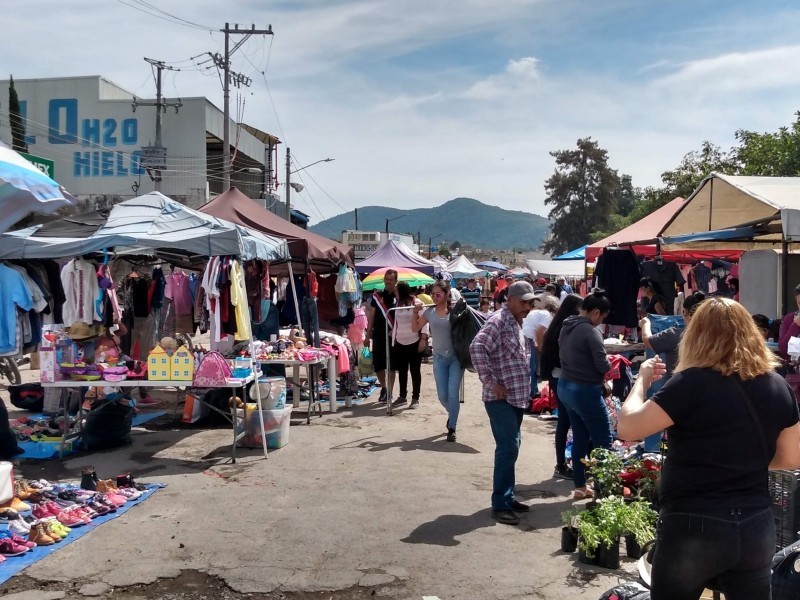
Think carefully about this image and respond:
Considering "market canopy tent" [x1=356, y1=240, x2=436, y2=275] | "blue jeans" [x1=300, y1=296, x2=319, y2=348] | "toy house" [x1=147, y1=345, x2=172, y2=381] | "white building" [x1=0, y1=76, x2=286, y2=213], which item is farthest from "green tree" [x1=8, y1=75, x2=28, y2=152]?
"toy house" [x1=147, y1=345, x2=172, y2=381]

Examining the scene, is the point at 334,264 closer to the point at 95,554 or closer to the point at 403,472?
the point at 403,472

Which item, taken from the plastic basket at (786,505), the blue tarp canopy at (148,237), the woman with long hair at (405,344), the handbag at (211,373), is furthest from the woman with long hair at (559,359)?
the woman with long hair at (405,344)

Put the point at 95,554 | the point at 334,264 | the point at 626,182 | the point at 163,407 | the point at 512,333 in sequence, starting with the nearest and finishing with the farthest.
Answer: the point at 95,554 → the point at 512,333 → the point at 163,407 → the point at 334,264 → the point at 626,182

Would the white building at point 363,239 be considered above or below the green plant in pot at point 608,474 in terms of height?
above

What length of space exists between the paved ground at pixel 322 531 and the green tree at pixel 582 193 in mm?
56525

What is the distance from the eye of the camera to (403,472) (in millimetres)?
7461

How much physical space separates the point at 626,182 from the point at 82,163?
228ft

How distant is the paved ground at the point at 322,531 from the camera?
4.74m

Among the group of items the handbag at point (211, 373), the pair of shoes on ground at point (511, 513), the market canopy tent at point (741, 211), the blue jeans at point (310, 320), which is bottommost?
the pair of shoes on ground at point (511, 513)

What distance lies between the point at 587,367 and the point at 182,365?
4.33 m

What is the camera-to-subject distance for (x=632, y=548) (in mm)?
5180

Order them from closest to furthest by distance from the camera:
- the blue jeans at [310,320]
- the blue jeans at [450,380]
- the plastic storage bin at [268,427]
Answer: the plastic storage bin at [268,427]
the blue jeans at [450,380]
the blue jeans at [310,320]

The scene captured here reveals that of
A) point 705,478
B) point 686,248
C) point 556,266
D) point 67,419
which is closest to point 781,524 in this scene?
point 705,478

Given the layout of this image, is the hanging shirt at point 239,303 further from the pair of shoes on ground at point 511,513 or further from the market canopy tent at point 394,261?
the market canopy tent at point 394,261
